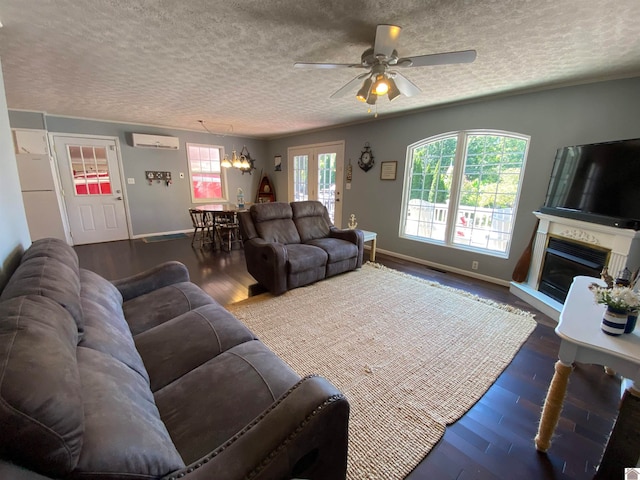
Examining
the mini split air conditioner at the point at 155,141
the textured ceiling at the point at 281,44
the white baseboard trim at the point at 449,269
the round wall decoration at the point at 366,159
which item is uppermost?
the textured ceiling at the point at 281,44

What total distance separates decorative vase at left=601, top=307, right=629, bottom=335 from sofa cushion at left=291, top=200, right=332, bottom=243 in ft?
10.1

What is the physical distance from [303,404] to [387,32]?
6.86 feet

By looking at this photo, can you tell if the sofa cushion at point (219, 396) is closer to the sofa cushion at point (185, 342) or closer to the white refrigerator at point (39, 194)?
the sofa cushion at point (185, 342)

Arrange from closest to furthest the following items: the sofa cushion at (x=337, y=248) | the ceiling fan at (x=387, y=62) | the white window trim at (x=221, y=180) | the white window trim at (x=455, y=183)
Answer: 1. the ceiling fan at (x=387, y=62)
2. the white window trim at (x=455, y=183)
3. the sofa cushion at (x=337, y=248)
4. the white window trim at (x=221, y=180)

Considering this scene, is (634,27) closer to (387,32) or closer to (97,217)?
(387,32)

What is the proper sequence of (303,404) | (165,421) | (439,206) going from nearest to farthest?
(303,404), (165,421), (439,206)

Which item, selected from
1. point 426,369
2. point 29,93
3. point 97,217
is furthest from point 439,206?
point 97,217

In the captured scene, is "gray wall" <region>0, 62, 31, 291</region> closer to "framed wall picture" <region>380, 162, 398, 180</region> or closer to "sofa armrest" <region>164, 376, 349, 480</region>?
"sofa armrest" <region>164, 376, 349, 480</region>

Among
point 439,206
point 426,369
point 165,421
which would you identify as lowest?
point 426,369

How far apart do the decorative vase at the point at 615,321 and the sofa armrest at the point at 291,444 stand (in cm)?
126

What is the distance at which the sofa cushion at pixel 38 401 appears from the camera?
1.75 ft

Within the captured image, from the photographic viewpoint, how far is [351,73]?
2703mm

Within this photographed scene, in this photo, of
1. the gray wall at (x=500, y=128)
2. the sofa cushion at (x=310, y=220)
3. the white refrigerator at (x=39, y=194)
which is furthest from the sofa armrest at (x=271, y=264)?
the white refrigerator at (x=39, y=194)

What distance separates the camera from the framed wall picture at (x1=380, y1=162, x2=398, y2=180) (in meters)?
4.55
